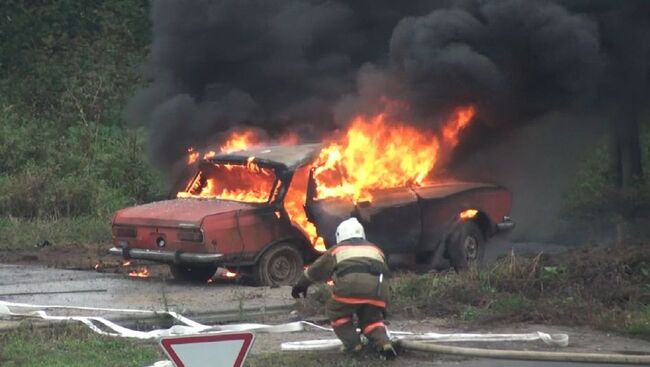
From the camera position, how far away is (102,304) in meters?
12.9

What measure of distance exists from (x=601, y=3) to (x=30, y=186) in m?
10.3

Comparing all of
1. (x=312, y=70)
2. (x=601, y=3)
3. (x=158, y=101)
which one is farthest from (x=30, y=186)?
(x=601, y=3)

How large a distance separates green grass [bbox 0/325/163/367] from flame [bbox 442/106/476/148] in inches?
264

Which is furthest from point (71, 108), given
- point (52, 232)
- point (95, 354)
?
point (95, 354)

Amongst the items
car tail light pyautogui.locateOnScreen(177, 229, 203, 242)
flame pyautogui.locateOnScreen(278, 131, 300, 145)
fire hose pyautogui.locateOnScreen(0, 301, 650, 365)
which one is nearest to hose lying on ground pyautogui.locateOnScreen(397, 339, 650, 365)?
fire hose pyautogui.locateOnScreen(0, 301, 650, 365)

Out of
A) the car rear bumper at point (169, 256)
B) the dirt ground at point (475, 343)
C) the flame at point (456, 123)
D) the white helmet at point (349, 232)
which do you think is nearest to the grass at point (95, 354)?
the dirt ground at point (475, 343)

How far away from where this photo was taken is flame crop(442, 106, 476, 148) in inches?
639

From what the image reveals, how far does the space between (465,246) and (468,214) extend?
0.41 m

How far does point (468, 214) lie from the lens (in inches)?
611

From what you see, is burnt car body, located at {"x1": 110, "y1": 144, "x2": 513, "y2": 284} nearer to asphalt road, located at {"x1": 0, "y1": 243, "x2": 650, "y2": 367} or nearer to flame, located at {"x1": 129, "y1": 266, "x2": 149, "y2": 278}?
asphalt road, located at {"x1": 0, "y1": 243, "x2": 650, "y2": 367}

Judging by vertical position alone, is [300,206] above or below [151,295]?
above

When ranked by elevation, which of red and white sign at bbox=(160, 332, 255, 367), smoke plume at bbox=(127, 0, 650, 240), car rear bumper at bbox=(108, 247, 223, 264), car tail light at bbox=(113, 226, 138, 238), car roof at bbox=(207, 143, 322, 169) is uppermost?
smoke plume at bbox=(127, 0, 650, 240)

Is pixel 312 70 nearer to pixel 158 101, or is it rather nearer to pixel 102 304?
pixel 158 101

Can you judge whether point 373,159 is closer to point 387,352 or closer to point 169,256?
point 169,256
